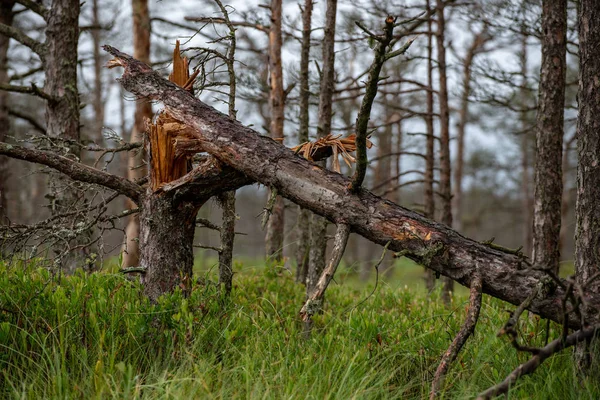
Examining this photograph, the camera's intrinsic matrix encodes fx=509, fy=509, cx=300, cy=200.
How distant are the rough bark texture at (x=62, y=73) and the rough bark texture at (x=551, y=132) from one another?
6.06 meters

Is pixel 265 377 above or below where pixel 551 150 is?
below

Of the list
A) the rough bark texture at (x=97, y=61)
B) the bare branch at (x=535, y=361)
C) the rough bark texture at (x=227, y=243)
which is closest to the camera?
the bare branch at (x=535, y=361)

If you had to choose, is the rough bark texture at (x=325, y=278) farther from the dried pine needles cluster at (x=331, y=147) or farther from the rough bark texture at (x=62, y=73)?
the rough bark texture at (x=62, y=73)

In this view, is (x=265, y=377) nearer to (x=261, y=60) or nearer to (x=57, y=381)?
(x=57, y=381)

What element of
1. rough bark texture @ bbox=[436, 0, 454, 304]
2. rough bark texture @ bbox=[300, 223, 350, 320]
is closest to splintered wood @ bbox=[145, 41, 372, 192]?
rough bark texture @ bbox=[300, 223, 350, 320]

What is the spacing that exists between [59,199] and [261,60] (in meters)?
6.92

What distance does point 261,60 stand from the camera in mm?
12641

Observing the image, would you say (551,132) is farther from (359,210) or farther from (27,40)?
(27,40)

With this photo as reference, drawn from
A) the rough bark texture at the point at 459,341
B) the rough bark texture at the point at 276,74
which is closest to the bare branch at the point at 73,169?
the rough bark texture at the point at 459,341

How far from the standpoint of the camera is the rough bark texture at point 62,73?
7148 mm

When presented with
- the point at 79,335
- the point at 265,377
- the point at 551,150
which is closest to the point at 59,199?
the point at 79,335

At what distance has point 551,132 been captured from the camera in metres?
5.77

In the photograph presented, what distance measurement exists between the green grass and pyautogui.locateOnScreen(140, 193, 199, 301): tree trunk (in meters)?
0.19

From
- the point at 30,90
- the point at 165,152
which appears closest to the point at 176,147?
the point at 165,152
